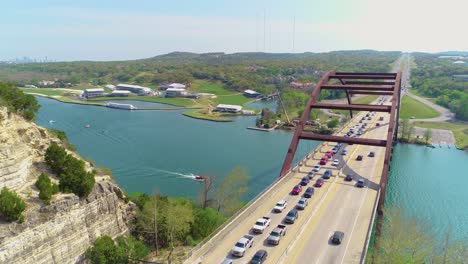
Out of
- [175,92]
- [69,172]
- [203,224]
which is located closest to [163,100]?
[175,92]

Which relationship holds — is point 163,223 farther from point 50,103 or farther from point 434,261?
point 50,103

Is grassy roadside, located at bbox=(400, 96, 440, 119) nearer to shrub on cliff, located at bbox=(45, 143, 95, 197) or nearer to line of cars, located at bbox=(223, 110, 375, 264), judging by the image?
line of cars, located at bbox=(223, 110, 375, 264)

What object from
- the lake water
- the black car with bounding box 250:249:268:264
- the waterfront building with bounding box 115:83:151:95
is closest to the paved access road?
the black car with bounding box 250:249:268:264

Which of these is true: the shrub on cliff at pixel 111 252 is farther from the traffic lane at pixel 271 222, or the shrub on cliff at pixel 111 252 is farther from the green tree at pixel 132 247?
the traffic lane at pixel 271 222

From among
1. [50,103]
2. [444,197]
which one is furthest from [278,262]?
[50,103]

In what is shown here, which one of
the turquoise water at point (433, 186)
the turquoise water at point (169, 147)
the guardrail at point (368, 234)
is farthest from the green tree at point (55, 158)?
the turquoise water at point (433, 186)
